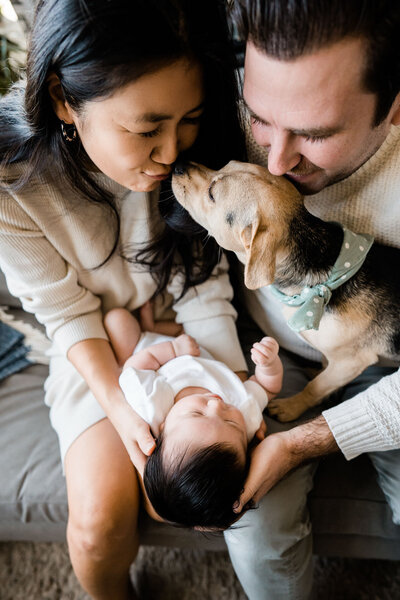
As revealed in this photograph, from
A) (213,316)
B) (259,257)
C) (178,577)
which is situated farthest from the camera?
(178,577)

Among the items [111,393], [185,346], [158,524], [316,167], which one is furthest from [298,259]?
[158,524]

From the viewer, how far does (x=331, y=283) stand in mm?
1391

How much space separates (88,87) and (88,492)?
1.06 meters

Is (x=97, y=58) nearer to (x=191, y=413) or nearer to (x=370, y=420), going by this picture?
(x=191, y=413)

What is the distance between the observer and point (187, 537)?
152cm

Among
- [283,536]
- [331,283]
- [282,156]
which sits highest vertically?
[282,156]

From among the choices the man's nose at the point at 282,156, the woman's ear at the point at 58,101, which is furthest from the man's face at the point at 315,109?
the woman's ear at the point at 58,101

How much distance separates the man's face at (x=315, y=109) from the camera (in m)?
0.95

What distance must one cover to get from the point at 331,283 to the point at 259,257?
0.29 m

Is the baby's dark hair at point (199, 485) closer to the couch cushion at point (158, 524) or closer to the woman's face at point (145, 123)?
the couch cushion at point (158, 524)

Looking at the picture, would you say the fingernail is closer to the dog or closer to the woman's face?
the dog

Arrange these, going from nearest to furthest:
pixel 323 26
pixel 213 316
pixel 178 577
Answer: pixel 323 26 < pixel 213 316 < pixel 178 577

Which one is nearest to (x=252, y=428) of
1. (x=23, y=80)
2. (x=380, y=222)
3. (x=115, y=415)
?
(x=115, y=415)

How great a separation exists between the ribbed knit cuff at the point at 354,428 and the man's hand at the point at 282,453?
0.10 ft
